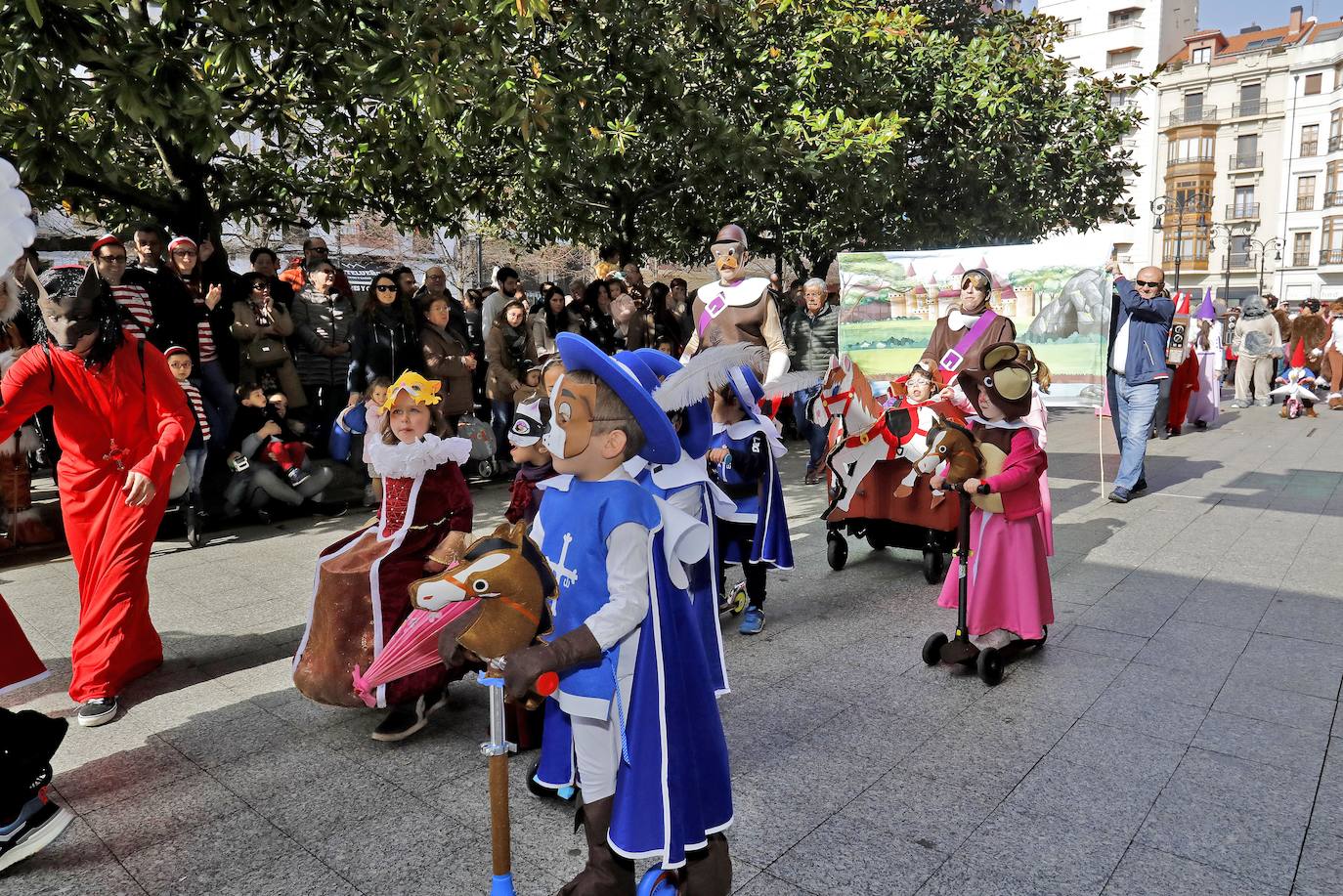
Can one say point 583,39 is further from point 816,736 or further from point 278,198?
point 816,736

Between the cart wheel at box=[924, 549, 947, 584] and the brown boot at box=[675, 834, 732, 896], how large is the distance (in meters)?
3.72

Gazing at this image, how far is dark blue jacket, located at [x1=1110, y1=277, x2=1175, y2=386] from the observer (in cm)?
873

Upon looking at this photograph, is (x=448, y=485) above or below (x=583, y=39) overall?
below

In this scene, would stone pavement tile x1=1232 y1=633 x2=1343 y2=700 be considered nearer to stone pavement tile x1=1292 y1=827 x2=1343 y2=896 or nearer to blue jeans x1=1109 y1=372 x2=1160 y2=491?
stone pavement tile x1=1292 y1=827 x2=1343 y2=896

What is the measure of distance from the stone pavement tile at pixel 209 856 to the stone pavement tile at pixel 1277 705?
12.3 ft

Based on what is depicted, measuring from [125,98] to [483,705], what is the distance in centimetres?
376

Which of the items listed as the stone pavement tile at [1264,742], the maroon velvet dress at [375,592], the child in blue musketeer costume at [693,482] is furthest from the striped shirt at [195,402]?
the stone pavement tile at [1264,742]

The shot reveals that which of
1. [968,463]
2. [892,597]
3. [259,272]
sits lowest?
[892,597]

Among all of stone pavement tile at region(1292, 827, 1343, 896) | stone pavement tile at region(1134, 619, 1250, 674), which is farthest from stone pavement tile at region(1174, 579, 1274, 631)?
stone pavement tile at region(1292, 827, 1343, 896)

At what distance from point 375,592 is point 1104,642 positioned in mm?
3608

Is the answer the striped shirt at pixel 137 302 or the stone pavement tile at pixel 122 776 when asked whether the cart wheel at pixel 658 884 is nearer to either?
the stone pavement tile at pixel 122 776

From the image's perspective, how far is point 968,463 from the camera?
14.0 ft

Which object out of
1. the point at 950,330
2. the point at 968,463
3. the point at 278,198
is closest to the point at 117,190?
the point at 278,198

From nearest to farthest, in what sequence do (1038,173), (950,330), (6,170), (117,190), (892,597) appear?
(6,170) < (892,597) < (950,330) < (117,190) < (1038,173)
